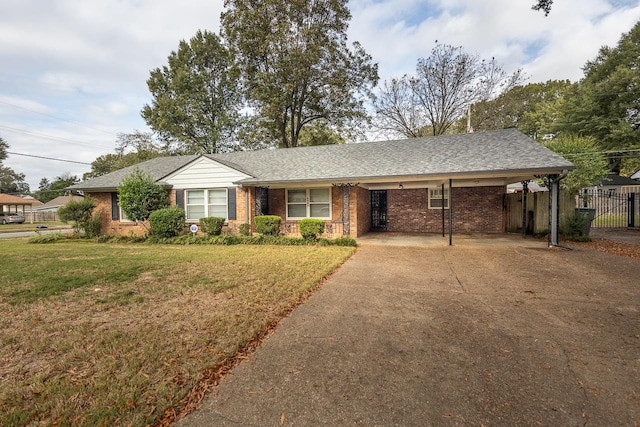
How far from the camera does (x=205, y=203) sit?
13109mm

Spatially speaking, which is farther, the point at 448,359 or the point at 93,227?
the point at 93,227

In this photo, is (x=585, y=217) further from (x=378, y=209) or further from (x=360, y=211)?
(x=360, y=211)

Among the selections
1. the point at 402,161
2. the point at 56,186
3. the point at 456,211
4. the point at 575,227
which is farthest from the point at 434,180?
the point at 56,186

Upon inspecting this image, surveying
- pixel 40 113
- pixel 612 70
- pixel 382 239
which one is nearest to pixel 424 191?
pixel 382 239

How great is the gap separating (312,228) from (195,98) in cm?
2059

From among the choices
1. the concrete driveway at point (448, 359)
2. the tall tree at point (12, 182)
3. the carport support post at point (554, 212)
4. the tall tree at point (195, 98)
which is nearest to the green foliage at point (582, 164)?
the carport support post at point (554, 212)

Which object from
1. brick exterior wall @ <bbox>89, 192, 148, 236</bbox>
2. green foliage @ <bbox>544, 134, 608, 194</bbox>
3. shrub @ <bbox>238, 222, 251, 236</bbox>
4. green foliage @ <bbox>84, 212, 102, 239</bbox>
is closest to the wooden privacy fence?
green foliage @ <bbox>544, 134, 608, 194</bbox>

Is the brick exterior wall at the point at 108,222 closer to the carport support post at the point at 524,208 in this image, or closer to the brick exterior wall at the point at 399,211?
the brick exterior wall at the point at 399,211

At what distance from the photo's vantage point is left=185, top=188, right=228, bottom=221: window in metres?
13.0

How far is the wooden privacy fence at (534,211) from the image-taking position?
10.6 m

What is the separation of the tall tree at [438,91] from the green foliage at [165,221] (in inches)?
693

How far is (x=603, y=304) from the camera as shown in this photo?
14.2 ft

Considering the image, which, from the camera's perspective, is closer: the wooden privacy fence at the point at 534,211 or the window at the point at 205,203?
the wooden privacy fence at the point at 534,211

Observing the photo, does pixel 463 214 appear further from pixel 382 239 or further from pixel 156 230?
pixel 156 230
